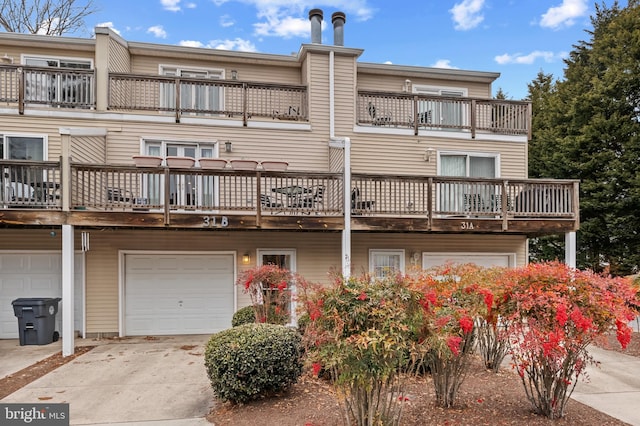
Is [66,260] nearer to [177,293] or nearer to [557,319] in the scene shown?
[177,293]

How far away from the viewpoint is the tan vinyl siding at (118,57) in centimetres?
1004

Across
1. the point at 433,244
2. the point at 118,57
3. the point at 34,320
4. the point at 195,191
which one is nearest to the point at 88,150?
the point at 195,191

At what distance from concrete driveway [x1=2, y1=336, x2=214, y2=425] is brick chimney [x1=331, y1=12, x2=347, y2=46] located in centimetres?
866

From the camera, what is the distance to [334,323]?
3.58 m

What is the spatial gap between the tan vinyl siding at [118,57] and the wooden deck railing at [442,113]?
6.13m

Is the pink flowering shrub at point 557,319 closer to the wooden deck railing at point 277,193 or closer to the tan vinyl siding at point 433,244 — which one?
the wooden deck railing at point 277,193

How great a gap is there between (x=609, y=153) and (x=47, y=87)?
18848 mm

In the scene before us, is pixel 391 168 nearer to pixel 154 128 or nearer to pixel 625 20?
pixel 154 128

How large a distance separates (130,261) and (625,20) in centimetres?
2050

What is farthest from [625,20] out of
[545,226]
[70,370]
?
[70,370]

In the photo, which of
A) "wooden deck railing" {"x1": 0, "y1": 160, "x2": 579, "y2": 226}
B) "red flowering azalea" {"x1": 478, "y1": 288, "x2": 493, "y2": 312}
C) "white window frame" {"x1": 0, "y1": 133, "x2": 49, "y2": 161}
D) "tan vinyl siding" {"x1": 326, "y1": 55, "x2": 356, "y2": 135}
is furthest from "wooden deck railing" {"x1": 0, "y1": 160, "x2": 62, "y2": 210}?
"red flowering azalea" {"x1": 478, "y1": 288, "x2": 493, "y2": 312}

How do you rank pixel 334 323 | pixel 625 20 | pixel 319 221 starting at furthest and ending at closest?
pixel 625 20
pixel 319 221
pixel 334 323

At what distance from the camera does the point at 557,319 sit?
4102 mm

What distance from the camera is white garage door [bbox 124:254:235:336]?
9836 mm
